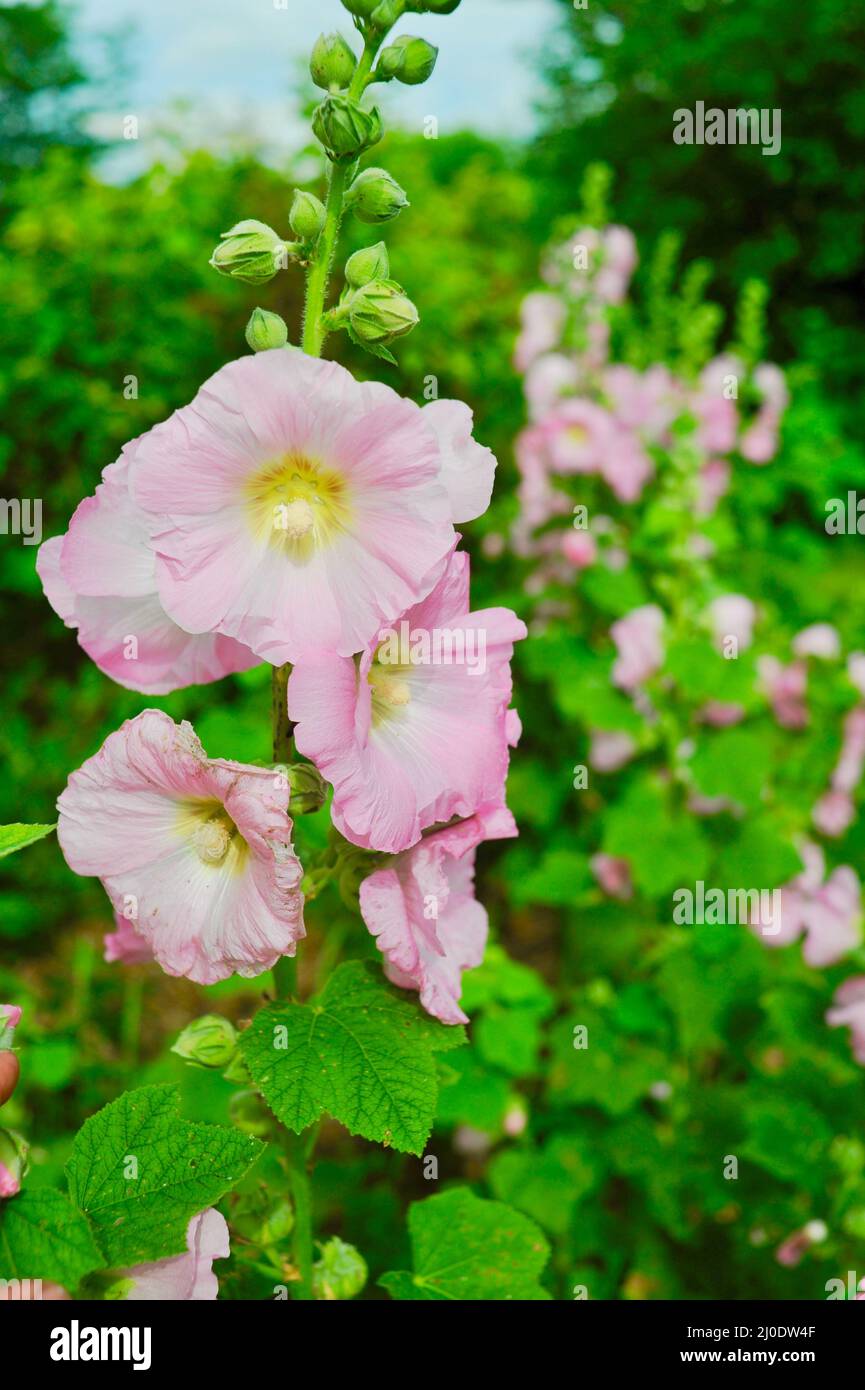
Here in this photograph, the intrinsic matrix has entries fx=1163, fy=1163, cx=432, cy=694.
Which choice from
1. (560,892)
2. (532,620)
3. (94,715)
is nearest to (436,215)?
(532,620)

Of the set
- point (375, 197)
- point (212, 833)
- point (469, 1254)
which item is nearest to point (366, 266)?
point (375, 197)

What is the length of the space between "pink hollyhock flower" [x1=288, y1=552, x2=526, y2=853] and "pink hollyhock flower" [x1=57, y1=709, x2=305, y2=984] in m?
0.05

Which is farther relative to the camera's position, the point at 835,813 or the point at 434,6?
the point at 835,813

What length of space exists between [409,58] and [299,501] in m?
0.36

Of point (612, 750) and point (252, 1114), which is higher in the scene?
point (612, 750)

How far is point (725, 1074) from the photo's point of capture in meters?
2.20

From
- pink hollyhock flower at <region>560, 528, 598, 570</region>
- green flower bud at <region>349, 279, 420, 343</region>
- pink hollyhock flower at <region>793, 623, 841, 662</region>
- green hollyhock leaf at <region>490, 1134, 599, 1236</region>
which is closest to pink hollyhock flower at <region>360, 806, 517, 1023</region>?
green flower bud at <region>349, 279, 420, 343</region>

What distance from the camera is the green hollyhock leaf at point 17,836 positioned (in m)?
0.76

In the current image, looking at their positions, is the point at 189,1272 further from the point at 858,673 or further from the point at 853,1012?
the point at 858,673

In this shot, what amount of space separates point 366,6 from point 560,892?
184cm

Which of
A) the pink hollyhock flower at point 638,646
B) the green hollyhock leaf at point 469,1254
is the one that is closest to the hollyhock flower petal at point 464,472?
the green hollyhock leaf at point 469,1254

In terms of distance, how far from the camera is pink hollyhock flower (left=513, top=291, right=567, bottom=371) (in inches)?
122

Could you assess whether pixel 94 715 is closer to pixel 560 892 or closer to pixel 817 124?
pixel 560 892

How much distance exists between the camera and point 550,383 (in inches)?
117
